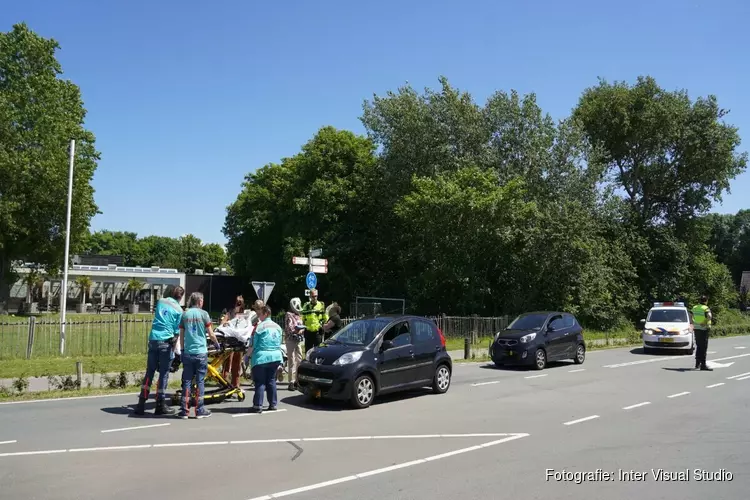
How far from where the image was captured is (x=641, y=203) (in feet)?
144

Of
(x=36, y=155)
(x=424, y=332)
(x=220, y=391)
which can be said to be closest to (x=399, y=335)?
(x=424, y=332)

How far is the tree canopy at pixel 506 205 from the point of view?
29359 millimetres

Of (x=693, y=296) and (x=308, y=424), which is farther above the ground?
(x=693, y=296)

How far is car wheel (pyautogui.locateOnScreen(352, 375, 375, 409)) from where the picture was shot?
10445 millimetres

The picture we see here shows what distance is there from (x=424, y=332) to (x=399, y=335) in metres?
0.86

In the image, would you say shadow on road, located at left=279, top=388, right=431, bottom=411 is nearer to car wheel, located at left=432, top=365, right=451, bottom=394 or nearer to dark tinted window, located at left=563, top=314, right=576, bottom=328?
car wheel, located at left=432, top=365, right=451, bottom=394

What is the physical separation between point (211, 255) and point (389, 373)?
105 m

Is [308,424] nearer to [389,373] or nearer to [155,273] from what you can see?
[389,373]

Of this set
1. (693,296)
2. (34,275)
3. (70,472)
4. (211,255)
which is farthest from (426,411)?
(211,255)

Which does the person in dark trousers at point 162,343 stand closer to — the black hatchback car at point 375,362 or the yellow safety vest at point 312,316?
the black hatchback car at point 375,362

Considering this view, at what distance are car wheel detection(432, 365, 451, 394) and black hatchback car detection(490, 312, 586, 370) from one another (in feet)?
17.3

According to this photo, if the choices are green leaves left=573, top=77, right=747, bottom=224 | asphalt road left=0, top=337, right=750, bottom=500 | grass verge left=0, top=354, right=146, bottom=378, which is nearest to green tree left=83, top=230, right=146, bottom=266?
green leaves left=573, top=77, right=747, bottom=224

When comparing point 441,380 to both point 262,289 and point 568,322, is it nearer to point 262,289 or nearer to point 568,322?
point 262,289

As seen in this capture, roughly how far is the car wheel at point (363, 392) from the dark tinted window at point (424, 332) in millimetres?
1631
